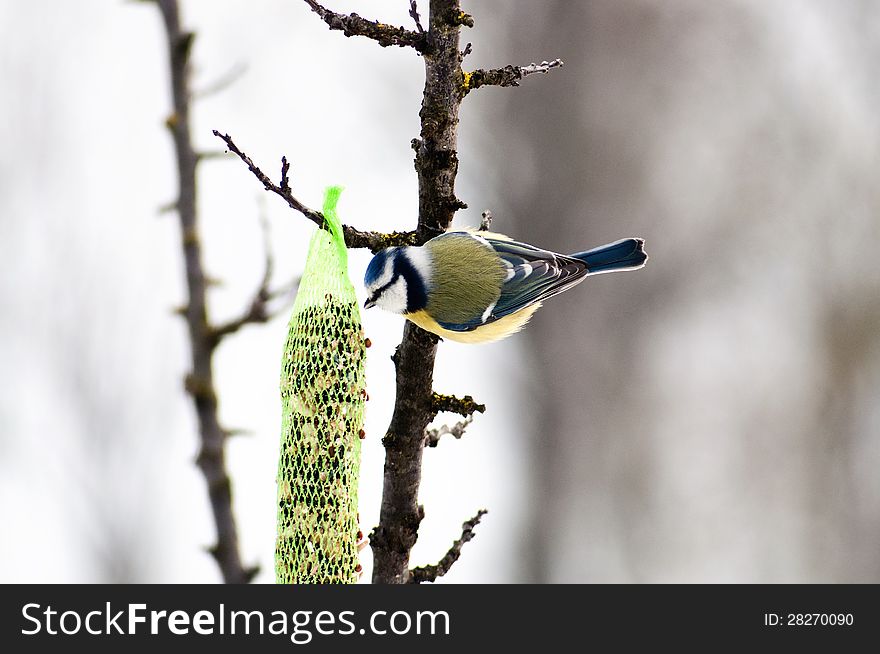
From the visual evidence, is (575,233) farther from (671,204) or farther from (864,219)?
(864,219)

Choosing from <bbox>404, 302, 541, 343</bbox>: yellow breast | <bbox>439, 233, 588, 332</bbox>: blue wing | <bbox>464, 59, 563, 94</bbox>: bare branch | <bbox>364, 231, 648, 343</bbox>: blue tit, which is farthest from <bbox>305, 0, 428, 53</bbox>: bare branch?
<bbox>439, 233, 588, 332</bbox>: blue wing

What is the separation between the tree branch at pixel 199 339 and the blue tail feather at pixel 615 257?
120cm

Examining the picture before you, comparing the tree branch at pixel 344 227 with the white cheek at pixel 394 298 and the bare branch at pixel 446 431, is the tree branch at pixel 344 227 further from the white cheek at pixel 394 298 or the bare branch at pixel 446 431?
the bare branch at pixel 446 431

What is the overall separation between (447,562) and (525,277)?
873 millimetres

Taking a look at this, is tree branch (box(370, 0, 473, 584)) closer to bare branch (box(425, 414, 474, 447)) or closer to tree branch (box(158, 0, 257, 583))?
bare branch (box(425, 414, 474, 447))

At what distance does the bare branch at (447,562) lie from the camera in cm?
245

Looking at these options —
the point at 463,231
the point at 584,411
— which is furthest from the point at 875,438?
the point at 463,231

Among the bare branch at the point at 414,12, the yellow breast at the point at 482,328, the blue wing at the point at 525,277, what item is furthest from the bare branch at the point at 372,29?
the blue wing at the point at 525,277

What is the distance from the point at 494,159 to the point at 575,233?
0.69 m

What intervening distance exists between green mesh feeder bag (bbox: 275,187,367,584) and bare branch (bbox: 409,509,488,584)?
209 mm

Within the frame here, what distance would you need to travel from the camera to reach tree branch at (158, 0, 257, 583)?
101 inches

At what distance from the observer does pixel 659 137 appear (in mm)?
5984

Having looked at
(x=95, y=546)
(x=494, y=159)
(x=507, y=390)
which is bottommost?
(x=95, y=546)

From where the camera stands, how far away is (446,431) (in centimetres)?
249
